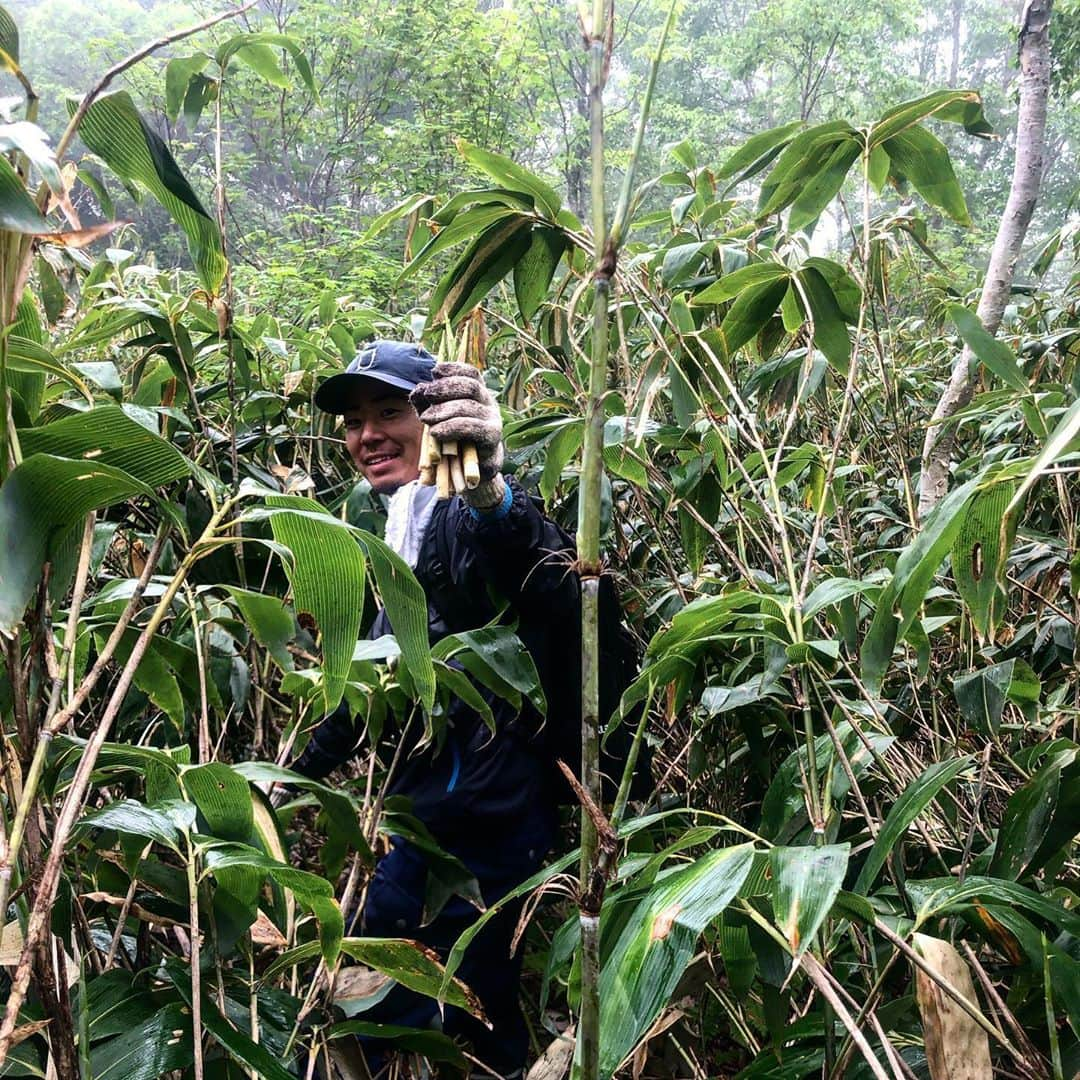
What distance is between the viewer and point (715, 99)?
450 inches

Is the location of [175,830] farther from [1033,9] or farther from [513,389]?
[1033,9]

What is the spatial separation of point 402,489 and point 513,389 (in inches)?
21.8

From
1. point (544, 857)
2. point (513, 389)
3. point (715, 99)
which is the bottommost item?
point (544, 857)

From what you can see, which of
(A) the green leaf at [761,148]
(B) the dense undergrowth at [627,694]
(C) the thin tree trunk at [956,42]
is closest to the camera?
(B) the dense undergrowth at [627,694]

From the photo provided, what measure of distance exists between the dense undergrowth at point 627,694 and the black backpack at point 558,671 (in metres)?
0.10

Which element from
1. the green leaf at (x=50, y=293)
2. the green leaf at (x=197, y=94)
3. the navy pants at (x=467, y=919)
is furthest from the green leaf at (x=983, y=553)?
the green leaf at (x=50, y=293)

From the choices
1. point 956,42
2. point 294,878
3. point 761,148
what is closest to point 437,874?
point 294,878

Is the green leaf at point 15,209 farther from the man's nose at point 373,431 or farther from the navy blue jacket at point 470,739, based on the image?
the man's nose at point 373,431

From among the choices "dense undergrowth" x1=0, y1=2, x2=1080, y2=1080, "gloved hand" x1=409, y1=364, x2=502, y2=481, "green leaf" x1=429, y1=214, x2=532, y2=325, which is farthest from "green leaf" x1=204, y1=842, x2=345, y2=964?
"green leaf" x1=429, y1=214, x2=532, y2=325

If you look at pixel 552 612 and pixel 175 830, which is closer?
pixel 175 830

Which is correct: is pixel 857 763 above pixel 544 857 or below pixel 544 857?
above

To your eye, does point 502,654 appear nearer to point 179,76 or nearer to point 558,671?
point 558,671

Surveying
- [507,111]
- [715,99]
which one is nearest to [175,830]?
[507,111]

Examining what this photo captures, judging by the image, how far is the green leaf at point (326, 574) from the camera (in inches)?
17.4
